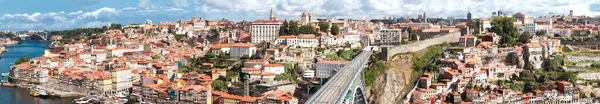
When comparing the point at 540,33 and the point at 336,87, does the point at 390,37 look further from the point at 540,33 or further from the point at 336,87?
the point at 336,87

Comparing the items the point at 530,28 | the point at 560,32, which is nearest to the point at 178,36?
the point at 530,28

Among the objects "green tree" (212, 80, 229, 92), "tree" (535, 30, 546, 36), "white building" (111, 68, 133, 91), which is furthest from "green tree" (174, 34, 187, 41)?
"tree" (535, 30, 546, 36)

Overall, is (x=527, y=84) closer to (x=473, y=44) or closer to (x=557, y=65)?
(x=557, y=65)

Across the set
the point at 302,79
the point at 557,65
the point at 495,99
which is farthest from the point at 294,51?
the point at 557,65

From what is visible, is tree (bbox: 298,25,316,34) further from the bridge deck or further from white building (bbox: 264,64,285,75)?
the bridge deck

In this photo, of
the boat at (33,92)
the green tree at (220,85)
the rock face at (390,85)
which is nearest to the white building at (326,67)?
the rock face at (390,85)

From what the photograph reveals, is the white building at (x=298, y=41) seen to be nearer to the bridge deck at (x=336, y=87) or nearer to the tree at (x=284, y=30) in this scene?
the tree at (x=284, y=30)
